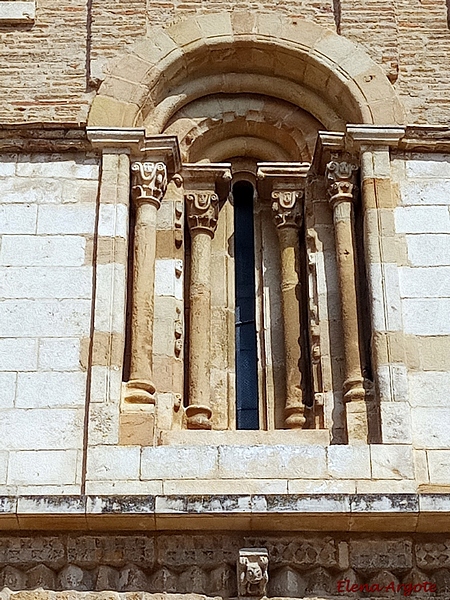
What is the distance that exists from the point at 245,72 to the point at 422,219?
2011 mm

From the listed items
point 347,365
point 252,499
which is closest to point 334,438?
point 347,365

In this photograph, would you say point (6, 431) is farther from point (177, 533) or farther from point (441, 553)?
point (441, 553)

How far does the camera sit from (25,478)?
277 inches

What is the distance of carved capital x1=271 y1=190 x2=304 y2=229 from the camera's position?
8.51 metres

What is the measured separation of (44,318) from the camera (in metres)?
7.61

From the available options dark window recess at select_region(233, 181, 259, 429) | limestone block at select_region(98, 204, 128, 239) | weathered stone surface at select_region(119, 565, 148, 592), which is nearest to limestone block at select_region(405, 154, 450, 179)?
dark window recess at select_region(233, 181, 259, 429)

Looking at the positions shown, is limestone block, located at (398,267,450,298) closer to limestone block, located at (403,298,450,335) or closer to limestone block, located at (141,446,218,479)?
limestone block, located at (403,298,450,335)

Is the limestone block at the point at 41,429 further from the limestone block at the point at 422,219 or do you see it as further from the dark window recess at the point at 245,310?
the limestone block at the point at 422,219

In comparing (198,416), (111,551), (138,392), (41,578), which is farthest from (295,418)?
(41,578)

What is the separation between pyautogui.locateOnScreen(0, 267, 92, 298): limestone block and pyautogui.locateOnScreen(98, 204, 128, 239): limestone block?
31 centimetres

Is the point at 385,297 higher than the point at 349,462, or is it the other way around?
the point at 385,297

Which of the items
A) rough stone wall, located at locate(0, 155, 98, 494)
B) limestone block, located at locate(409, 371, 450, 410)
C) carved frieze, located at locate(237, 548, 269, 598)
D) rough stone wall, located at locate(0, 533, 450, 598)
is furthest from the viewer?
limestone block, located at locate(409, 371, 450, 410)

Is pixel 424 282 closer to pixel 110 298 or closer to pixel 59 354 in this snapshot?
pixel 110 298

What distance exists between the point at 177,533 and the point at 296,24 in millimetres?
4211
